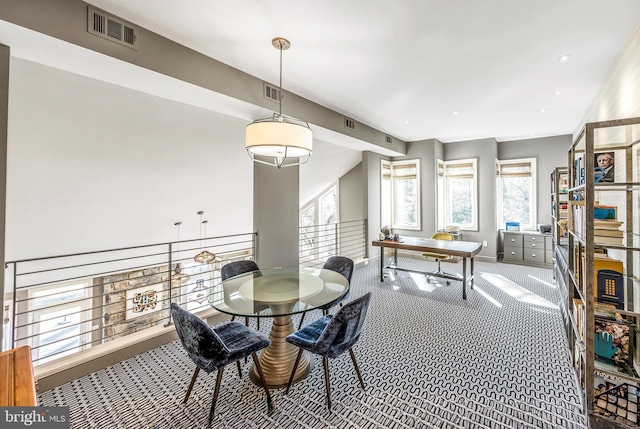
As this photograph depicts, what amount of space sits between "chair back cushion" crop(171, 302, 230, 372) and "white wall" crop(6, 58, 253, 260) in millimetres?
2479

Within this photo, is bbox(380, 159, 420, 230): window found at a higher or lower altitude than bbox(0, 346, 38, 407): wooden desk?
higher

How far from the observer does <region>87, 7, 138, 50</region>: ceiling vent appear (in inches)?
78.2

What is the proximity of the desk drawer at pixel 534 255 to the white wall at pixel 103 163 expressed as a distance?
19.2ft

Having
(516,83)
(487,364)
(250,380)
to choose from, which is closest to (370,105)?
(516,83)

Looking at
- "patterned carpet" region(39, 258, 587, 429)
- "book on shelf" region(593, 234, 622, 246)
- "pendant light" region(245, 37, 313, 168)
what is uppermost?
"pendant light" region(245, 37, 313, 168)

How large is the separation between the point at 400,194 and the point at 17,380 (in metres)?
6.77

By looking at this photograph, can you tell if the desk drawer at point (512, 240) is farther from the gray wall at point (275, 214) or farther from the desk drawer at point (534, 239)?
the gray wall at point (275, 214)

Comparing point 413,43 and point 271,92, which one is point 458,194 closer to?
point 413,43

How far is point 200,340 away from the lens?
5.75 ft

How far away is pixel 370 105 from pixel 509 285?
11.9ft

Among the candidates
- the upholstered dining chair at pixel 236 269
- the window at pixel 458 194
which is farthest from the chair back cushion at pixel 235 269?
the window at pixel 458 194

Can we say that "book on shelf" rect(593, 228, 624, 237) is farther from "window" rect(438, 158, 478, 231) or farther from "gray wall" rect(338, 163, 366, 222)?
"gray wall" rect(338, 163, 366, 222)

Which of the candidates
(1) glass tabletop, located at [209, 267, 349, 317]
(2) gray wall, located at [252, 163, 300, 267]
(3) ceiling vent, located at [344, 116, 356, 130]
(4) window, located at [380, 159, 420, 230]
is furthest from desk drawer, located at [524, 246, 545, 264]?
(1) glass tabletop, located at [209, 267, 349, 317]

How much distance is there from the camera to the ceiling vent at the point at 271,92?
320 centimetres
